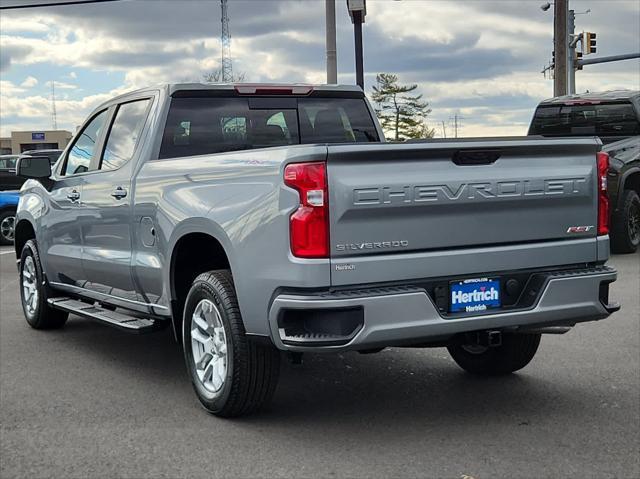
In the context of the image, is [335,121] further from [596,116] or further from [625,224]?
[596,116]

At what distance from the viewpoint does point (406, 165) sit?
471 cm

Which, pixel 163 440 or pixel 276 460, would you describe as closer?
pixel 276 460

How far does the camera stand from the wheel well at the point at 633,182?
1338cm

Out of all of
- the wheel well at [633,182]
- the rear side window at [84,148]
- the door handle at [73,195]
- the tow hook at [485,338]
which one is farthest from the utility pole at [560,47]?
the tow hook at [485,338]

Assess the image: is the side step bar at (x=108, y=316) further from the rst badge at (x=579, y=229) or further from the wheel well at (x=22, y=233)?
the rst badge at (x=579, y=229)

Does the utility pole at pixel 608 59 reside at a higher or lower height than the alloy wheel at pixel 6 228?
higher

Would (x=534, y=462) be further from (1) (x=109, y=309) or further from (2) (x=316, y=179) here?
(1) (x=109, y=309)

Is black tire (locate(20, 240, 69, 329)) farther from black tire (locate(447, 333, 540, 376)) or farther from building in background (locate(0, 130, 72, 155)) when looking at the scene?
building in background (locate(0, 130, 72, 155))

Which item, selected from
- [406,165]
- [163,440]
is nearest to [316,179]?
[406,165]

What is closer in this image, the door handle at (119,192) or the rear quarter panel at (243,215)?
the rear quarter panel at (243,215)

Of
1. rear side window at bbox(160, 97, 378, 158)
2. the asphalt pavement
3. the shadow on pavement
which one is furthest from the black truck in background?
the shadow on pavement

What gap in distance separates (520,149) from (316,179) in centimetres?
125

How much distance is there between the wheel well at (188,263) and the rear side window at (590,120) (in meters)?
9.03

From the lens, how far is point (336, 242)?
4.56 m
